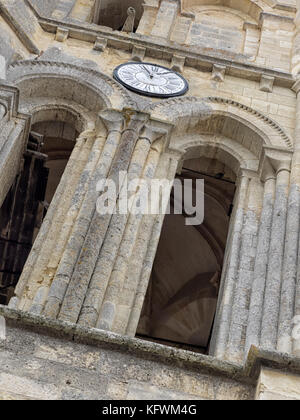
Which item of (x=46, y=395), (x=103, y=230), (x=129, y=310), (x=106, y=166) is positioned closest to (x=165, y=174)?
(x=106, y=166)

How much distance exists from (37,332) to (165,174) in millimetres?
4328

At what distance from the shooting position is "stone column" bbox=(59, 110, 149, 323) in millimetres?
7715

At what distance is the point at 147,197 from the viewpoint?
9.63 meters

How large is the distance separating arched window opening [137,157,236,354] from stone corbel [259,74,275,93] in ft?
10.9

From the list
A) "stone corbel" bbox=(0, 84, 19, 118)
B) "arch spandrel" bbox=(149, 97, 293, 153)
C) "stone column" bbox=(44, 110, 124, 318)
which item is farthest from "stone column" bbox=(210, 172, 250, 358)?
"stone corbel" bbox=(0, 84, 19, 118)

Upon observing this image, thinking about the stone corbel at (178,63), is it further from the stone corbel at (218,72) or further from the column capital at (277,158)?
the column capital at (277,158)

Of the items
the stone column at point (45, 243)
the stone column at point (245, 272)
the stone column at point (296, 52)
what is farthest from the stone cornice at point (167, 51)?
the stone column at point (45, 243)

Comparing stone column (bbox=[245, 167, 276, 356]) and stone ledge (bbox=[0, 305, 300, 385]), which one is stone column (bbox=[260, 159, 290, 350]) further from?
stone ledge (bbox=[0, 305, 300, 385])

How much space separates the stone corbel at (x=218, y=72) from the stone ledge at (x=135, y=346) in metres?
6.86

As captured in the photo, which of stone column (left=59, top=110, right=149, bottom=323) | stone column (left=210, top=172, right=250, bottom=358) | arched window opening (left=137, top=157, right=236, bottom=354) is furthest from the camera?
arched window opening (left=137, top=157, right=236, bottom=354)

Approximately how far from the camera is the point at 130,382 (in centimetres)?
629

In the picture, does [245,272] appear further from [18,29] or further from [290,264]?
[18,29]

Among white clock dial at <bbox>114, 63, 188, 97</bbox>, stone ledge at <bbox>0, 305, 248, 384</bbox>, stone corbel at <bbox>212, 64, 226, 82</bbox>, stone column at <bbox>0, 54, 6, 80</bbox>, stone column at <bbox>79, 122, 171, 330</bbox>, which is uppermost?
stone corbel at <bbox>212, 64, 226, 82</bbox>
